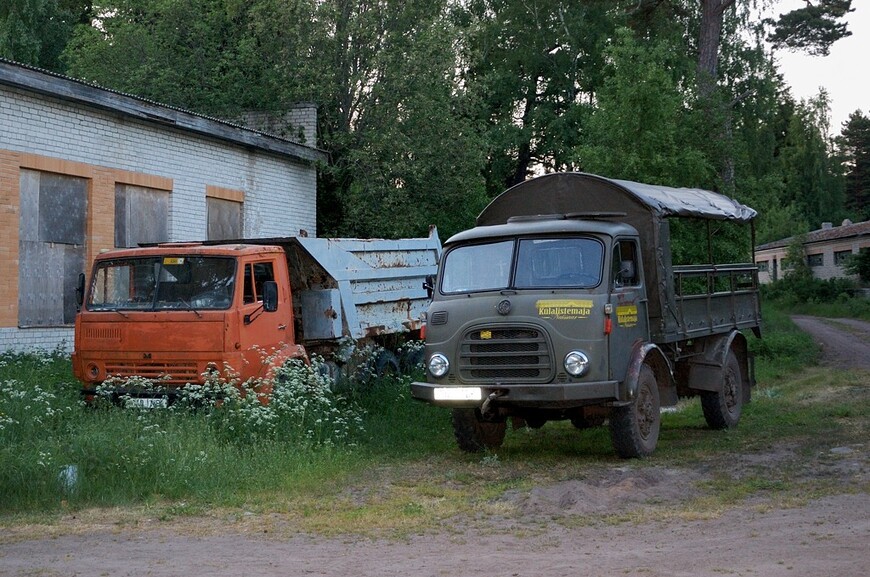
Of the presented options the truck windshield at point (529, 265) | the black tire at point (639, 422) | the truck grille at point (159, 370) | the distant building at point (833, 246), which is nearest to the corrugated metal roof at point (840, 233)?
the distant building at point (833, 246)

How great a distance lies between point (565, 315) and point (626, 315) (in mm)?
787

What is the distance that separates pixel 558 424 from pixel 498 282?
12.6 ft

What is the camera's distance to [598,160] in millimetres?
20672

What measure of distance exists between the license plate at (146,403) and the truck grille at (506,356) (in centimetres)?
314

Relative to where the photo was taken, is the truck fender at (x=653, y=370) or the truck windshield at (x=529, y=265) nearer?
the truck fender at (x=653, y=370)

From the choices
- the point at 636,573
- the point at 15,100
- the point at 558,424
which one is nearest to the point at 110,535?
the point at 636,573

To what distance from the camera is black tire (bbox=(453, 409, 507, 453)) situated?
1079cm

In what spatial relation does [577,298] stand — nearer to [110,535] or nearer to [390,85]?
[110,535]

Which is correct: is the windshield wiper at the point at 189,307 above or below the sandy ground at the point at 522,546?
above

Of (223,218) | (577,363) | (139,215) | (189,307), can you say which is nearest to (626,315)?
(577,363)

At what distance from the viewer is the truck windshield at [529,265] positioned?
1017 centimetres

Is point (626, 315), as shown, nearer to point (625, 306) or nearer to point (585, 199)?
point (625, 306)

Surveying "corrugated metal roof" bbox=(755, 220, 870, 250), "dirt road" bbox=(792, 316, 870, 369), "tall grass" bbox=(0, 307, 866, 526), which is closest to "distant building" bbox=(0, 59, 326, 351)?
"tall grass" bbox=(0, 307, 866, 526)

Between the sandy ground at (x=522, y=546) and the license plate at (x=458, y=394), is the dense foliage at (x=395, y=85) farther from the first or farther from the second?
the sandy ground at (x=522, y=546)
